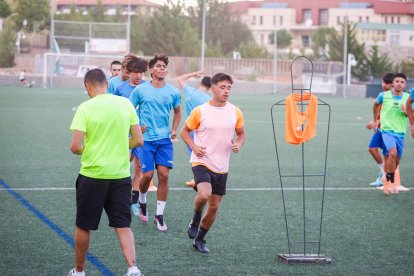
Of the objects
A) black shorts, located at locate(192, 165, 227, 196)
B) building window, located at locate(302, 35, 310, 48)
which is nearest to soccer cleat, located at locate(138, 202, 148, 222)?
black shorts, located at locate(192, 165, 227, 196)

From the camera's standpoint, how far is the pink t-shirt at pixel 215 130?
27.9ft

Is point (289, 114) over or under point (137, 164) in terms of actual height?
over

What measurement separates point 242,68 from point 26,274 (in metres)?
64.9

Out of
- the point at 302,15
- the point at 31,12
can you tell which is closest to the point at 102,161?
the point at 31,12

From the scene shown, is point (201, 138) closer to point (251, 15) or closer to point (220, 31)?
point (220, 31)

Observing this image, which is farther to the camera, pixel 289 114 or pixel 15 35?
pixel 15 35

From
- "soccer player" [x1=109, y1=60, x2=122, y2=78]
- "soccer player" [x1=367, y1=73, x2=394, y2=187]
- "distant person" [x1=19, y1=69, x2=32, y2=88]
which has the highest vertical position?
"soccer player" [x1=109, y1=60, x2=122, y2=78]

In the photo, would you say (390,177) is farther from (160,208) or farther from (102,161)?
(102,161)

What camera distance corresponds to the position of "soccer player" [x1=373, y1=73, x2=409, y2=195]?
13242mm

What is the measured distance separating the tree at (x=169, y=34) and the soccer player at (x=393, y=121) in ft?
237

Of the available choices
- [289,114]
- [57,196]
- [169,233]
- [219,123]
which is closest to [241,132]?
[219,123]

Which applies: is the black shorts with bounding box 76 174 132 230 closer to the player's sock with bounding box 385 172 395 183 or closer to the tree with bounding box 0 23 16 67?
the player's sock with bounding box 385 172 395 183

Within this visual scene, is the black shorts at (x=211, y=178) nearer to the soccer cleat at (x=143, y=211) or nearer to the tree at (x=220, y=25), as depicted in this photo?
the soccer cleat at (x=143, y=211)

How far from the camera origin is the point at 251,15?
438 ft
